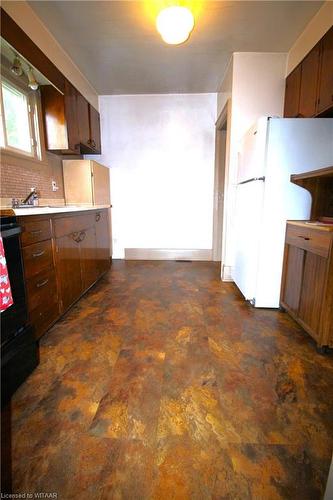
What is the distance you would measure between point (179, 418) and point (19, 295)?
1.06 m

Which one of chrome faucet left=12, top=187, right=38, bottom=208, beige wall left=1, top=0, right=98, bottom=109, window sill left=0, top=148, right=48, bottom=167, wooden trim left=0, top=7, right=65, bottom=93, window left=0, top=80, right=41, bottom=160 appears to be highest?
beige wall left=1, top=0, right=98, bottom=109

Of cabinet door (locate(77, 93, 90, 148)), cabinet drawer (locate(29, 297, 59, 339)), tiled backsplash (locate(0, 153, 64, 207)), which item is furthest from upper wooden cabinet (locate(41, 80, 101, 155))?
cabinet drawer (locate(29, 297, 59, 339))

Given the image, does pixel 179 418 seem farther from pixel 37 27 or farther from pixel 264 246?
pixel 37 27

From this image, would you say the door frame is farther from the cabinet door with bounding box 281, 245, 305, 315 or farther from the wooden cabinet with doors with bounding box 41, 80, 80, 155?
the wooden cabinet with doors with bounding box 41, 80, 80, 155

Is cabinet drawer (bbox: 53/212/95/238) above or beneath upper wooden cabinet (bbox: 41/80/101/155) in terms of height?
beneath

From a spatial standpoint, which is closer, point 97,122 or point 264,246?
point 264,246

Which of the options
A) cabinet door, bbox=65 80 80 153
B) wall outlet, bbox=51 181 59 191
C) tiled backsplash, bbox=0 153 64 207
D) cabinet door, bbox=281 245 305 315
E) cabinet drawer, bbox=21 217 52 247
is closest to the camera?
cabinet drawer, bbox=21 217 52 247

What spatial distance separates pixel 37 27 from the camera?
2.09 meters

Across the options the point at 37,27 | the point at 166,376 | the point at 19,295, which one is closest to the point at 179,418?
the point at 166,376

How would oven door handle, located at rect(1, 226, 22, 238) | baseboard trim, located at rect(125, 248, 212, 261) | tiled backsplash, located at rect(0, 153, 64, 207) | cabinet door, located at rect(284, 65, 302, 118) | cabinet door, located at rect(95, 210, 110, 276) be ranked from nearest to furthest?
oven door handle, located at rect(1, 226, 22, 238) < tiled backsplash, located at rect(0, 153, 64, 207) < cabinet door, located at rect(284, 65, 302, 118) < cabinet door, located at rect(95, 210, 110, 276) < baseboard trim, located at rect(125, 248, 212, 261)

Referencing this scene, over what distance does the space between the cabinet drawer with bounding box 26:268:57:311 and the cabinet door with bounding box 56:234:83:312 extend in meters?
0.10

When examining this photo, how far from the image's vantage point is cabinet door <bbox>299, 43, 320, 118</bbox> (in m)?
2.06

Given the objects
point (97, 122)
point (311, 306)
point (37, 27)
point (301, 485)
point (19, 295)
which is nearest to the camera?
point (301, 485)

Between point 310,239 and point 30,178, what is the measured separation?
2.48 meters
